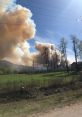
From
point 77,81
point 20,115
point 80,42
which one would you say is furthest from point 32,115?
point 80,42

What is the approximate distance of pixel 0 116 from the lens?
62.4 ft

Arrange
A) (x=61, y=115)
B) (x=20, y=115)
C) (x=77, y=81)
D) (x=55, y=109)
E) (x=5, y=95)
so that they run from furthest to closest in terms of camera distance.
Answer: (x=77, y=81) → (x=5, y=95) → (x=55, y=109) → (x=20, y=115) → (x=61, y=115)

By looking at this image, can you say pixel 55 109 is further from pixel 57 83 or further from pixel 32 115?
pixel 57 83

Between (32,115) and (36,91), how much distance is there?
14.6m

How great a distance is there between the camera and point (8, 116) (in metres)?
18.9

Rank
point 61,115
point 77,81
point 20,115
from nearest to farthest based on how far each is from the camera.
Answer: point 61,115 → point 20,115 → point 77,81

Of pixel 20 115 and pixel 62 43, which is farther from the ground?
pixel 62 43

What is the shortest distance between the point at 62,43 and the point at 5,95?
95124 millimetres

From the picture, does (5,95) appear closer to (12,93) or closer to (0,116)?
(12,93)

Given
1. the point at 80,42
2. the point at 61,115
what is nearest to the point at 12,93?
the point at 61,115

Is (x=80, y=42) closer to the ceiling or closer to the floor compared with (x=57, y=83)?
closer to the ceiling

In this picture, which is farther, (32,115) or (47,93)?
(47,93)

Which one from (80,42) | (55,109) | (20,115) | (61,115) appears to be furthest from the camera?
(80,42)

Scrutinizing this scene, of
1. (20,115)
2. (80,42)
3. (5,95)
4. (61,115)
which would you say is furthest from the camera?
(80,42)
